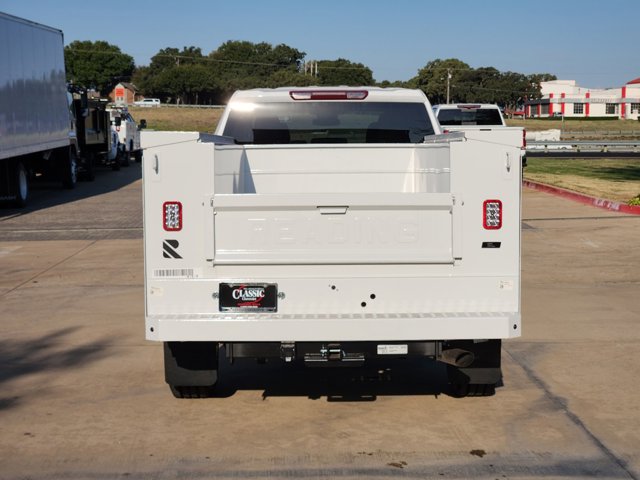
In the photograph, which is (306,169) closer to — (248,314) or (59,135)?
(248,314)

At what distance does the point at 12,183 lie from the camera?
2306cm

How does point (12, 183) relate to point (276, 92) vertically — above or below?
below

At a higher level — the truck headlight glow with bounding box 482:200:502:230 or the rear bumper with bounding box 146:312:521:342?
the truck headlight glow with bounding box 482:200:502:230

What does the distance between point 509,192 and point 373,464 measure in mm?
1870

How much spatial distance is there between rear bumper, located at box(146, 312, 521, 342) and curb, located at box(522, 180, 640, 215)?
14.7 m

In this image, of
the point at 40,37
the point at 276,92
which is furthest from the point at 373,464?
the point at 40,37

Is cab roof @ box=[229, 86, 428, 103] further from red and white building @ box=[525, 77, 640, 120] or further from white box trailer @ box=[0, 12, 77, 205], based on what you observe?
red and white building @ box=[525, 77, 640, 120]

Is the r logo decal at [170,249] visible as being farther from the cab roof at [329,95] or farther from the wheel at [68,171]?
the wheel at [68,171]

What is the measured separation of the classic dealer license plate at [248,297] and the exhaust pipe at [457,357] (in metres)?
1.15

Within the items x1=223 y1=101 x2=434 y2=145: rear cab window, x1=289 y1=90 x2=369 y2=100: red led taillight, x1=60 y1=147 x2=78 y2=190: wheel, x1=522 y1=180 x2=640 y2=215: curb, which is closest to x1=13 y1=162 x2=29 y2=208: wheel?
x1=60 y1=147 x2=78 y2=190: wheel

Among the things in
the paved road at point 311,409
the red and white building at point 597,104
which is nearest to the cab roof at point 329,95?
the paved road at point 311,409

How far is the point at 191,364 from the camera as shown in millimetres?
7180

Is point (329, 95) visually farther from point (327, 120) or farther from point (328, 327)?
→ point (328, 327)

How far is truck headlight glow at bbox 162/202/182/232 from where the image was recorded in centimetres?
658
